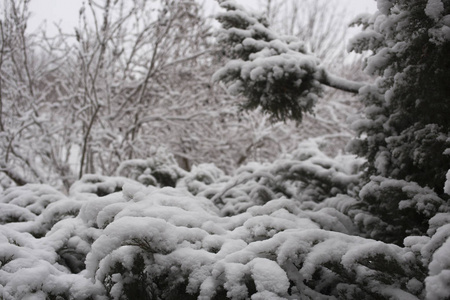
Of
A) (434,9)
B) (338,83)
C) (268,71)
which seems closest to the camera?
(434,9)

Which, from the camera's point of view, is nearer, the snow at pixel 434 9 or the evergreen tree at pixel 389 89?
the snow at pixel 434 9

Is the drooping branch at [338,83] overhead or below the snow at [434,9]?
below

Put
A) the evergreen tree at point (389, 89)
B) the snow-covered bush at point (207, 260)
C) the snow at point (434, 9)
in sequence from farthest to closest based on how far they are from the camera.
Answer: the evergreen tree at point (389, 89), the snow at point (434, 9), the snow-covered bush at point (207, 260)

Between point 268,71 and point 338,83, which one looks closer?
point 268,71

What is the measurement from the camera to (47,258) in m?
1.40

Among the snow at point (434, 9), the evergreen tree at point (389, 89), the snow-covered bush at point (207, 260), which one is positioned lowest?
the snow-covered bush at point (207, 260)

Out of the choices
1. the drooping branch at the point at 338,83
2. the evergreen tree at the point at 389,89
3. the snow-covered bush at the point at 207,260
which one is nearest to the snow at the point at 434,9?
the evergreen tree at the point at 389,89

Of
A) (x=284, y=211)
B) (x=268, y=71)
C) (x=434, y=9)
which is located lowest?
(x=284, y=211)

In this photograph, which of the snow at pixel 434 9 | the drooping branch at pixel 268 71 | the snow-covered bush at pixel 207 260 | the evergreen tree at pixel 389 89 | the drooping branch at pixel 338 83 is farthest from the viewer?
the drooping branch at pixel 338 83

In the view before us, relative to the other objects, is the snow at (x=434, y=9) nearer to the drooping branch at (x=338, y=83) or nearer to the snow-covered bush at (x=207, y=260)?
the snow-covered bush at (x=207, y=260)

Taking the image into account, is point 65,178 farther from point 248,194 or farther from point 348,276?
point 348,276

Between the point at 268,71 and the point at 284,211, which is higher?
the point at 268,71

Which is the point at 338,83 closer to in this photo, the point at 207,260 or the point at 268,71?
the point at 268,71

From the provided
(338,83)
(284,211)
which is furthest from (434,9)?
(284,211)
